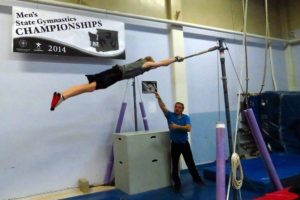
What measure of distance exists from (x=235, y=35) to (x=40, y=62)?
4.44 m

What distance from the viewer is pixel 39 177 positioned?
4.09 meters

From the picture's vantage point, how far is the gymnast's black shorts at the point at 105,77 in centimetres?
322

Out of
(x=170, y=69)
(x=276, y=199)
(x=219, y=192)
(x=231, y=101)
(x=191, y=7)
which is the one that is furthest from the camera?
(x=231, y=101)

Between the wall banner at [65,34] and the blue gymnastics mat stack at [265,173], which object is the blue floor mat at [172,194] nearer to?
the blue gymnastics mat stack at [265,173]

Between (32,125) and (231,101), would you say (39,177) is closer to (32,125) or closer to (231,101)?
(32,125)

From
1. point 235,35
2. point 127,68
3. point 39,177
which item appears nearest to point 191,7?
point 235,35

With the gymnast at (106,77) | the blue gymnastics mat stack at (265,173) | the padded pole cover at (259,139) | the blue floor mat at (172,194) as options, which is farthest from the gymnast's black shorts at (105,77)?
the blue gymnastics mat stack at (265,173)

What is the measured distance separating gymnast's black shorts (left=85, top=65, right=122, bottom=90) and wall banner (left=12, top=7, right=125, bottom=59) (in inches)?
50.8

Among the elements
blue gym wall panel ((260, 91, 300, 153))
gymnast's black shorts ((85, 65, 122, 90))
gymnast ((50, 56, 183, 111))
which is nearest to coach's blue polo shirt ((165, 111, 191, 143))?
gymnast ((50, 56, 183, 111))

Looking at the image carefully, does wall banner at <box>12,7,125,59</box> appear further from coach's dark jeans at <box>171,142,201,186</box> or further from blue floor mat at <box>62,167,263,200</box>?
blue floor mat at <box>62,167,263,200</box>

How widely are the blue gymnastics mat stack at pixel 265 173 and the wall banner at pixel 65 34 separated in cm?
265

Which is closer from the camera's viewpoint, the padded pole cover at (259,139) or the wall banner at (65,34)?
the padded pole cover at (259,139)

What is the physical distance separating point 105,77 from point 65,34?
1499mm

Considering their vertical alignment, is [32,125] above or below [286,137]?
above
